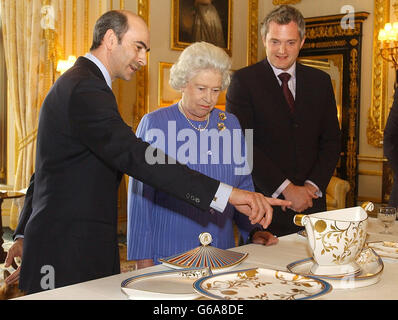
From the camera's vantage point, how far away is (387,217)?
8.44ft

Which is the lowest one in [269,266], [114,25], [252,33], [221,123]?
[269,266]

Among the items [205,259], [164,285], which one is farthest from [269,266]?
[164,285]

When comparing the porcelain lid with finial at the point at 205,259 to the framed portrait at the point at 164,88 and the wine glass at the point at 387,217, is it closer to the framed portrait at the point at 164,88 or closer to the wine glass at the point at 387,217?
the wine glass at the point at 387,217

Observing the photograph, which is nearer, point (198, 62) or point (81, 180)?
point (81, 180)

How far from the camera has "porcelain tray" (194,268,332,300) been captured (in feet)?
4.94

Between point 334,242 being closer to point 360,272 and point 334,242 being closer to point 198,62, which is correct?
point 360,272

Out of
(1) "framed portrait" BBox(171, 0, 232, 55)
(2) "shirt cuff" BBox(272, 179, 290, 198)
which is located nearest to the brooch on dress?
(2) "shirt cuff" BBox(272, 179, 290, 198)

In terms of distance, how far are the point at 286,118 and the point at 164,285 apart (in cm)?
178

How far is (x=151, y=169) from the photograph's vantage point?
6.44 feet

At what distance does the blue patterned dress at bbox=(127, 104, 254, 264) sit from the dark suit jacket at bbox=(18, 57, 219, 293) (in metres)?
0.40

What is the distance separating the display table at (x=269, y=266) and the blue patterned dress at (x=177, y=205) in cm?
36

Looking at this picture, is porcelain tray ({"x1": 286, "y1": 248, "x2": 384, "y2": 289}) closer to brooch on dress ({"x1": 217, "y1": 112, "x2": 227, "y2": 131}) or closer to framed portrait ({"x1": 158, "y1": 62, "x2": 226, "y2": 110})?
brooch on dress ({"x1": 217, "y1": 112, "x2": 227, "y2": 131})

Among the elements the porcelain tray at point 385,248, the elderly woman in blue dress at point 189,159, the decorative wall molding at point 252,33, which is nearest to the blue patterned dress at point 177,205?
the elderly woman in blue dress at point 189,159
